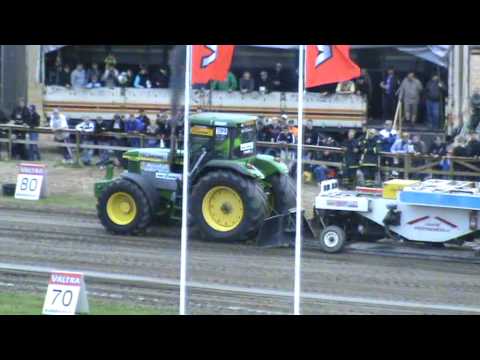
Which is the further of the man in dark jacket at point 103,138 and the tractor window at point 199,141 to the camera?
the man in dark jacket at point 103,138

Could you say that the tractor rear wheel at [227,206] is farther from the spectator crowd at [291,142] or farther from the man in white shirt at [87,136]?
the man in white shirt at [87,136]

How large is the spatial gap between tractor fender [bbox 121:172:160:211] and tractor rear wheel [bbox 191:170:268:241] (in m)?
0.62

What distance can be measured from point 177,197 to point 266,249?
165cm

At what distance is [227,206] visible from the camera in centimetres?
1717

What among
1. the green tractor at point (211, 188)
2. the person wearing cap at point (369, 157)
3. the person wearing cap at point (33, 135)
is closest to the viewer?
the green tractor at point (211, 188)

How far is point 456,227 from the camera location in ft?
54.2

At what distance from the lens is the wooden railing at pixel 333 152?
2056 cm

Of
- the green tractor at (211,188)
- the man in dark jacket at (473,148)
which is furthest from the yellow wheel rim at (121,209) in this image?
the man in dark jacket at (473,148)

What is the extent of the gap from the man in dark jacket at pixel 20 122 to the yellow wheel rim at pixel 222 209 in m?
8.63

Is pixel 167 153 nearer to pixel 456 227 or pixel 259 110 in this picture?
pixel 456 227

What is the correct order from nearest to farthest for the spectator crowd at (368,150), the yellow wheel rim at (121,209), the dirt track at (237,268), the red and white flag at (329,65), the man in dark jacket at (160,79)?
the red and white flag at (329,65) → the dirt track at (237,268) → the yellow wheel rim at (121,209) → the spectator crowd at (368,150) → the man in dark jacket at (160,79)

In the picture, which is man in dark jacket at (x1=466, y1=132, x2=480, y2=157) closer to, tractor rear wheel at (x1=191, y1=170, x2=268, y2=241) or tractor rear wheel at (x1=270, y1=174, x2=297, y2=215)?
tractor rear wheel at (x1=270, y1=174, x2=297, y2=215)
